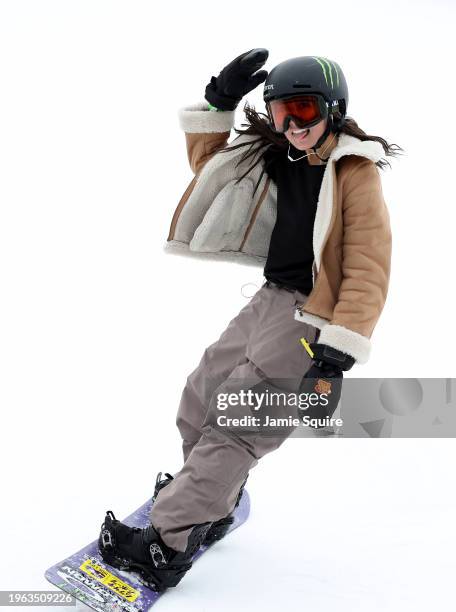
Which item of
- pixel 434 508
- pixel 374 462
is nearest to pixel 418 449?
pixel 374 462

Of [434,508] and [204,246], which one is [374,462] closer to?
[434,508]

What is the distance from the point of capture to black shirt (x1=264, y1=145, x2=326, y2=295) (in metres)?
1.86

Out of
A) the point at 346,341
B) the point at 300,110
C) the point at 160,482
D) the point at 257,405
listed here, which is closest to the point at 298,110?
the point at 300,110

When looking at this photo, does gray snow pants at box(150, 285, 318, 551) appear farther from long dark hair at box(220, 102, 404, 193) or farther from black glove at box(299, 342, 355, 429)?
long dark hair at box(220, 102, 404, 193)

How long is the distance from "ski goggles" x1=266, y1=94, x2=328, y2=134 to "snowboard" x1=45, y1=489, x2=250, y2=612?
A: 1.14m

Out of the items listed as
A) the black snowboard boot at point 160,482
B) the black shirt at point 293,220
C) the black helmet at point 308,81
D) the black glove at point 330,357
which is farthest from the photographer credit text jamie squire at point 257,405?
the black helmet at point 308,81

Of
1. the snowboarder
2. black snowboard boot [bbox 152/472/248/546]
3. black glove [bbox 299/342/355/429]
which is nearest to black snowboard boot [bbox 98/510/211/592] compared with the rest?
the snowboarder

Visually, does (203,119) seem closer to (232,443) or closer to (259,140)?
(259,140)

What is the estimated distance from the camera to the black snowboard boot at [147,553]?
1.89 metres

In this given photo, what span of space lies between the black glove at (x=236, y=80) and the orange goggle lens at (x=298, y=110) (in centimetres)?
10

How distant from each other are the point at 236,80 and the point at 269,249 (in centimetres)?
42

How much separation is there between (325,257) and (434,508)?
1.03m

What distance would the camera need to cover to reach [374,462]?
8.83ft

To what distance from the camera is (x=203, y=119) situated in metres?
1.91
